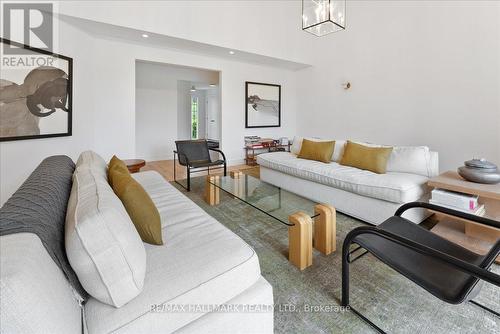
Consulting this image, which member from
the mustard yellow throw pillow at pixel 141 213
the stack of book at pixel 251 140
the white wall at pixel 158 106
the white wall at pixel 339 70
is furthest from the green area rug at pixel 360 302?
the white wall at pixel 158 106

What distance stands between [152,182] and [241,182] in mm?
1098

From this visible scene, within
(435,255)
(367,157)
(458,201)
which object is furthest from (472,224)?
(435,255)

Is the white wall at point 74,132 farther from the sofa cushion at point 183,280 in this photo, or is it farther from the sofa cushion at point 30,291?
the sofa cushion at point 30,291

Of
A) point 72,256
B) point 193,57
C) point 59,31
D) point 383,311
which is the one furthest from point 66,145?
point 383,311

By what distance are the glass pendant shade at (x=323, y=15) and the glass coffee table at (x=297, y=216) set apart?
6.21 feet

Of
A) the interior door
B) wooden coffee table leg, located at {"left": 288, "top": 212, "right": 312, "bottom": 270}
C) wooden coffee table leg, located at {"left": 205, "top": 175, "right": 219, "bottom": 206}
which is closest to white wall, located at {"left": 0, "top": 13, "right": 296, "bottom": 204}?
wooden coffee table leg, located at {"left": 205, "top": 175, "right": 219, "bottom": 206}

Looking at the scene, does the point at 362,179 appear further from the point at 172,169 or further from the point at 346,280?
the point at 172,169

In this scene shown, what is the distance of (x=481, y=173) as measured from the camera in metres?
2.08

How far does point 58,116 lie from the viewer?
3074 mm

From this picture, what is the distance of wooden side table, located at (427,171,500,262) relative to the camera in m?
1.92

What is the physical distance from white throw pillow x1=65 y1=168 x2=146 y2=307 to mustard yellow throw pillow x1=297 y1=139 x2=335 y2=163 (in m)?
2.85

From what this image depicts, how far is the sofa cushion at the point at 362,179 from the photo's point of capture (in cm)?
229

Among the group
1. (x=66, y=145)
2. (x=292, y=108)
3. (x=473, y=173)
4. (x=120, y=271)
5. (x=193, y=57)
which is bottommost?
(x=120, y=271)

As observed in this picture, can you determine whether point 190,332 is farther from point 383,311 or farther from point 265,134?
point 265,134
